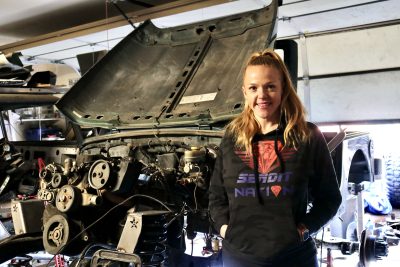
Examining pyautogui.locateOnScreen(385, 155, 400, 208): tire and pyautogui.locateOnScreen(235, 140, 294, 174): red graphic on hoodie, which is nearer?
Result: pyautogui.locateOnScreen(235, 140, 294, 174): red graphic on hoodie

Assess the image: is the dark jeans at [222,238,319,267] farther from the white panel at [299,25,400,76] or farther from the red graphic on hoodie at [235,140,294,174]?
the white panel at [299,25,400,76]

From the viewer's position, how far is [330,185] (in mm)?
1696

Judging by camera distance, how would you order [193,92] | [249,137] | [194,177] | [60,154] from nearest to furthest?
[249,137], [194,177], [193,92], [60,154]

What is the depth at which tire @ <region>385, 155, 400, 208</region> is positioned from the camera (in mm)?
6332

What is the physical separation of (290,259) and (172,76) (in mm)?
1881

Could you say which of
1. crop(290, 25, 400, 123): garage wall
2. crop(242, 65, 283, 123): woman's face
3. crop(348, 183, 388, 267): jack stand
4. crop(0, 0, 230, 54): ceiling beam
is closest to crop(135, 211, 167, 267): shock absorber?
crop(242, 65, 283, 123): woman's face

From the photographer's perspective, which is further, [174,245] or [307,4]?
[307,4]

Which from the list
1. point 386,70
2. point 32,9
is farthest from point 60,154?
point 386,70

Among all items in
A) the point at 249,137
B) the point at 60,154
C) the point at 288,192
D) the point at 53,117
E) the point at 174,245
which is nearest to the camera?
the point at 288,192

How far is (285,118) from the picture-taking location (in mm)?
1733

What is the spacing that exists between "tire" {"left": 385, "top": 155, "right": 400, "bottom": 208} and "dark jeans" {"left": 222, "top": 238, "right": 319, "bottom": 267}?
5.20 metres

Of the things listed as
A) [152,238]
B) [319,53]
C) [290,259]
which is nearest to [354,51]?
[319,53]

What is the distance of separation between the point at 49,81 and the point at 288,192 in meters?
3.05

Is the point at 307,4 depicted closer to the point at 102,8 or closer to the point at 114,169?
the point at 102,8
